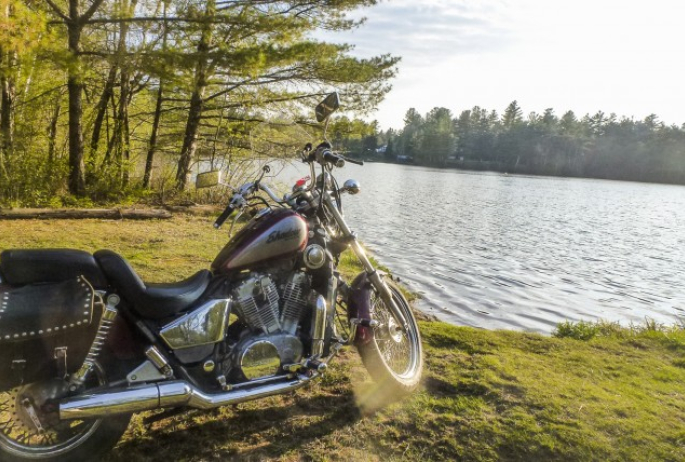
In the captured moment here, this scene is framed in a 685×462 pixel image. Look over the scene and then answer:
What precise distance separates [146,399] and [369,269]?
1743mm

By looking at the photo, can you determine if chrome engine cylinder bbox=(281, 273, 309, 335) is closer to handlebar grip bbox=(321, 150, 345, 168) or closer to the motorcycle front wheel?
the motorcycle front wheel

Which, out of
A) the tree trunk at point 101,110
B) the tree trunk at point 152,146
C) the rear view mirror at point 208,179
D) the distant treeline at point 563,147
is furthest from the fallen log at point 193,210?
the distant treeline at point 563,147

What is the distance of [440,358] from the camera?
429 cm

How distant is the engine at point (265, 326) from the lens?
2812 mm

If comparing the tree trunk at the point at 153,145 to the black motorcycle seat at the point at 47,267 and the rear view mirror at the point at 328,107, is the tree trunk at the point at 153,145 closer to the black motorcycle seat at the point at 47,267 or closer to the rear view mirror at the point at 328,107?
the rear view mirror at the point at 328,107

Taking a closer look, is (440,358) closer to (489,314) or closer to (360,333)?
(360,333)

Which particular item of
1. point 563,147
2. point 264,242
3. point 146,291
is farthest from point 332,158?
point 563,147

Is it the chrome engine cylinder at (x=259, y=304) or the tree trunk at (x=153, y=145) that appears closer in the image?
the chrome engine cylinder at (x=259, y=304)

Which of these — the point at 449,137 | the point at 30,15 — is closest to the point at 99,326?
the point at 30,15

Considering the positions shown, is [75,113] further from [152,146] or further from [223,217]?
[223,217]

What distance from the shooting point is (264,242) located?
9.29 ft

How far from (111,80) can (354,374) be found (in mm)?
11293

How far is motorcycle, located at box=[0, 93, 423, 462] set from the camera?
86.0 inches

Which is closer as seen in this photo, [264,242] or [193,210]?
[264,242]
